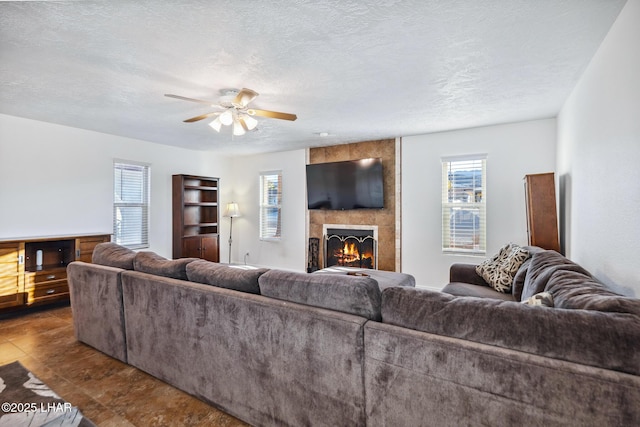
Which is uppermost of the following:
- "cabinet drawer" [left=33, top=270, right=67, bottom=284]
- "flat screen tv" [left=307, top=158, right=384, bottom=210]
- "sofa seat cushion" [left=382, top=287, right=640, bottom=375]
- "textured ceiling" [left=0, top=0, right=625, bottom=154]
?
"textured ceiling" [left=0, top=0, right=625, bottom=154]

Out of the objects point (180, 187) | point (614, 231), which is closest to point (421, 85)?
point (614, 231)

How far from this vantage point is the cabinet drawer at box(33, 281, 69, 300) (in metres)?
3.87

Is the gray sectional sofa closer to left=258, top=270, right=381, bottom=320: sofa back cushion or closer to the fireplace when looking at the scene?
left=258, top=270, right=381, bottom=320: sofa back cushion

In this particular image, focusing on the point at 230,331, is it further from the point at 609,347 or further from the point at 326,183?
the point at 326,183

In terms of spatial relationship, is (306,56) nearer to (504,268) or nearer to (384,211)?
(504,268)

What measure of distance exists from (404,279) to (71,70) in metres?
3.79

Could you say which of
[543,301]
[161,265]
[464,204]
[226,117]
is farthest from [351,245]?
[543,301]

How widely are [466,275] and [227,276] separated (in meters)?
2.66

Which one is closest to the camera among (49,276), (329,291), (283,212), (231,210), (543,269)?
(329,291)

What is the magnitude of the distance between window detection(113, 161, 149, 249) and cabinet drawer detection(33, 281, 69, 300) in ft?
3.78

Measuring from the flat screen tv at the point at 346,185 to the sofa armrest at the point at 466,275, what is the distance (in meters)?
1.93

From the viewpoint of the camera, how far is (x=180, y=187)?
5715 millimetres

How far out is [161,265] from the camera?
7.73 ft

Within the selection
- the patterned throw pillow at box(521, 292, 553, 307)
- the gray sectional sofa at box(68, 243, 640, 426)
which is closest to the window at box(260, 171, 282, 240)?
the gray sectional sofa at box(68, 243, 640, 426)
